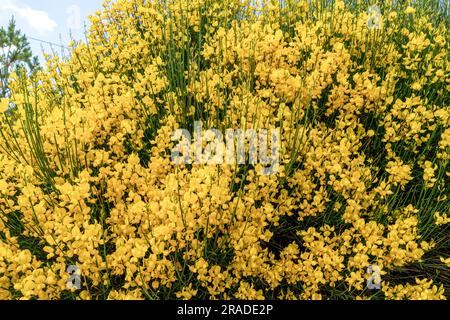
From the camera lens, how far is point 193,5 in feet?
14.8

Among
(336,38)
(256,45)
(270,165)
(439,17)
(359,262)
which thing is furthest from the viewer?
(439,17)

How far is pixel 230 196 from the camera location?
86.4 inches

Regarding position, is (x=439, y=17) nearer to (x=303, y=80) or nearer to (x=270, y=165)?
(x=303, y=80)

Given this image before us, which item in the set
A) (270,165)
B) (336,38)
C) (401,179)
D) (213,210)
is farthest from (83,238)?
(336,38)

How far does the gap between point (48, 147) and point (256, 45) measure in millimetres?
1719

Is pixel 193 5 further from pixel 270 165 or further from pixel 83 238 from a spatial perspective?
pixel 83 238

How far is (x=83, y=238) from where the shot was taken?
76.0 inches

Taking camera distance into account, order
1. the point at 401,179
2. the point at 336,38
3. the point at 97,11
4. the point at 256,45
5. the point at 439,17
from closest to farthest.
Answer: the point at 401,179 < the point at 256,45 < the point at 336,38 < the point at 97,11 < the point at 439,17

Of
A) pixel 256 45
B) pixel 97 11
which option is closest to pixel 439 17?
pixel 256 45

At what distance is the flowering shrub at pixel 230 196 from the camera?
2.12m

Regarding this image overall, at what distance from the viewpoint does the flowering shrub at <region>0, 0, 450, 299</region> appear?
2.12 meters

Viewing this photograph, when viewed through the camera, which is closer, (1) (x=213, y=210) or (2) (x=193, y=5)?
(1) (x=213, y=210)

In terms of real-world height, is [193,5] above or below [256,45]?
above
